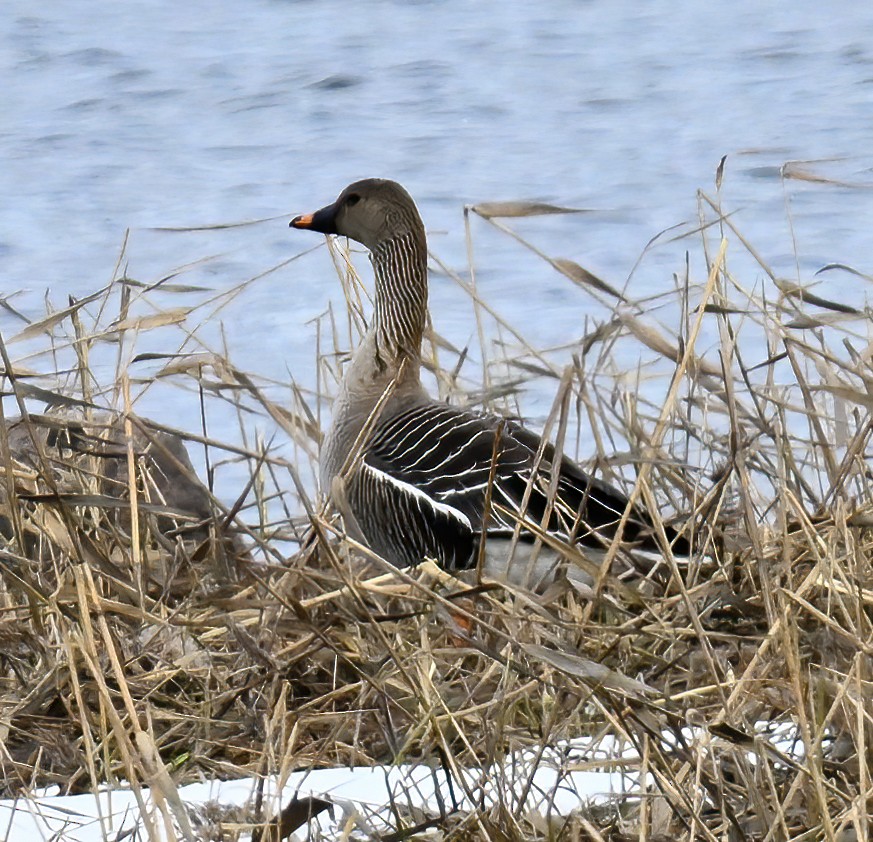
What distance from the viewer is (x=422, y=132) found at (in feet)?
20.1

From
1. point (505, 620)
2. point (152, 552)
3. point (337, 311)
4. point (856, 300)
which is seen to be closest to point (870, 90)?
point (856, 300)

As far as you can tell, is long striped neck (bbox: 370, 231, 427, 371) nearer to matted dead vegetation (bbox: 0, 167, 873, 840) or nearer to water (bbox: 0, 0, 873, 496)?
water (bbox: 0, 0, 873, 496)

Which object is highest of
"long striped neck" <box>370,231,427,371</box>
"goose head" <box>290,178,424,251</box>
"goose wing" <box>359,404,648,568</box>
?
"goose head" <box>290,178,424,251</box>

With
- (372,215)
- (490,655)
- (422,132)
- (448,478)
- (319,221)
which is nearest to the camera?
(490,655)

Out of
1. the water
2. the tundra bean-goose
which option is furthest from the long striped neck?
the water

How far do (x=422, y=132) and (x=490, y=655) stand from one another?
467 centimetres

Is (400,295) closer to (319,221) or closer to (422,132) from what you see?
(319,221)

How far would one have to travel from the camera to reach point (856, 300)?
4.89m

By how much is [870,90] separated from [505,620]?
490cm

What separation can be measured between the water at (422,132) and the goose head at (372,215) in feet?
1.92

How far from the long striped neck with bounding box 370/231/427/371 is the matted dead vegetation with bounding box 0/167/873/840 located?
1.04 metres

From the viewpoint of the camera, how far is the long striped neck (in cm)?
382

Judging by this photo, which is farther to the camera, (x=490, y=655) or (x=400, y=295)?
(x=400, y=295)

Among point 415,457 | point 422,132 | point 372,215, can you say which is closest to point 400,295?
point 372,215
